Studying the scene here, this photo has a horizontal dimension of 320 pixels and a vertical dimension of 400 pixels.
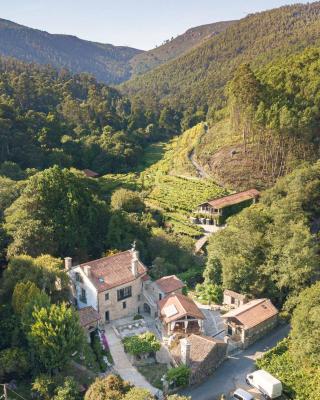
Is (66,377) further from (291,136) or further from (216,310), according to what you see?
(291,136)

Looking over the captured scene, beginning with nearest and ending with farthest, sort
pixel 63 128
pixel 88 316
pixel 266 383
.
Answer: pixel 266 383
pixel 88 316
pixel 63 128

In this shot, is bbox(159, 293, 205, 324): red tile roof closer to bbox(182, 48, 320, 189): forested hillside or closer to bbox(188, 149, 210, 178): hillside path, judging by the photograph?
bbox(182, 48, 320, 189): forested hillside

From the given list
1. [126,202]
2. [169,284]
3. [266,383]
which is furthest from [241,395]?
[126,202]

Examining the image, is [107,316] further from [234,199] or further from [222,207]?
[234,199]

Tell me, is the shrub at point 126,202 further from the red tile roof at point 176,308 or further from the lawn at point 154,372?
the lawn at point 154,372

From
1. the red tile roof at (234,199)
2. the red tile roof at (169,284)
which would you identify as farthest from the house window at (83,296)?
the red tile roof at (234,199)

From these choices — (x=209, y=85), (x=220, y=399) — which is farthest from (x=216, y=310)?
(x=209, y=85)

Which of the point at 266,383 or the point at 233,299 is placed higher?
the point at 233,299

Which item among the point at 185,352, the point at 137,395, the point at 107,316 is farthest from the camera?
the point at 107,316
